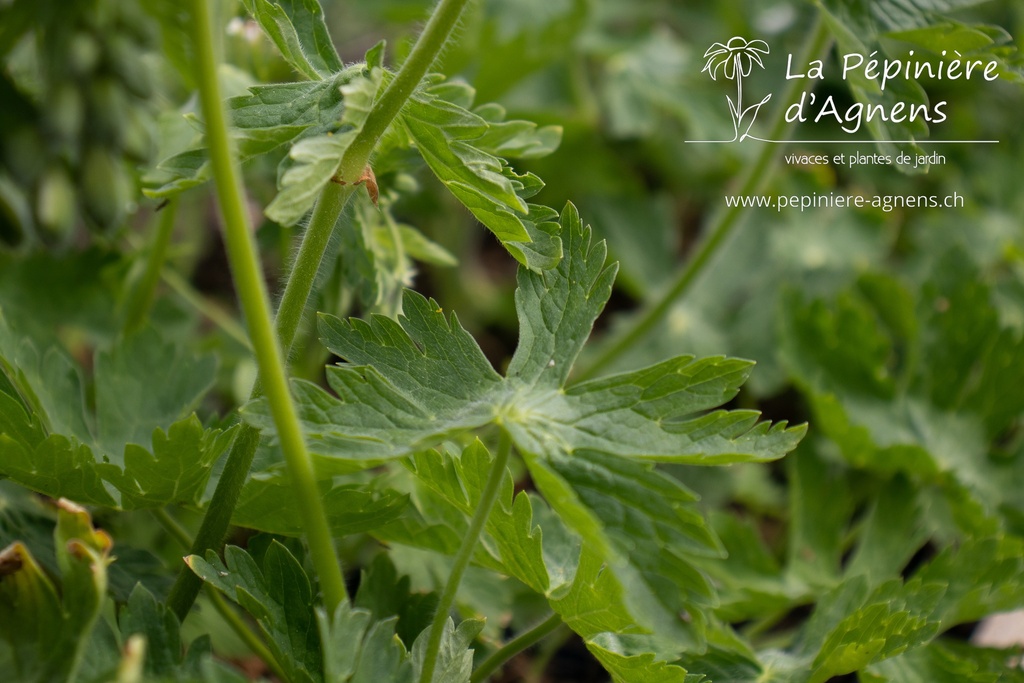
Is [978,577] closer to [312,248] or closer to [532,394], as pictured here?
[532,394]

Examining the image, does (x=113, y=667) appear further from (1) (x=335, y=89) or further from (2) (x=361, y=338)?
(1) (x=335, y=89)

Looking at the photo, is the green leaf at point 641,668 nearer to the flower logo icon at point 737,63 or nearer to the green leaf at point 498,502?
the green leaf at point 498,502

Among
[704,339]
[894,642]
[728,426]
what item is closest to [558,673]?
[894,642]

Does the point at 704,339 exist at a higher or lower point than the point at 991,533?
higher

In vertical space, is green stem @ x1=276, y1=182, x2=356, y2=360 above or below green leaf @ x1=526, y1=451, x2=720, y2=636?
above

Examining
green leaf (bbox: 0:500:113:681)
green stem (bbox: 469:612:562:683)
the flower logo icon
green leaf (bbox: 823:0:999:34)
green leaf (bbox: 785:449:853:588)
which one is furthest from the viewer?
the flower logo icon

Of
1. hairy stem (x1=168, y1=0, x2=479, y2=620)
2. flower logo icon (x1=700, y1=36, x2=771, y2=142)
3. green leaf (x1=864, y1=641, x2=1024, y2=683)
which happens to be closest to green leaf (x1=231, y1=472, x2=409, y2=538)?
hairy stem (x1=168, y1=0, x2=479, y2=620)

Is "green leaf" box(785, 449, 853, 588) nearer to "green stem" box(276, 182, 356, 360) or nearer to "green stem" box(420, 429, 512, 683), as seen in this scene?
"green stem" box(420, 429, 512, 683)
